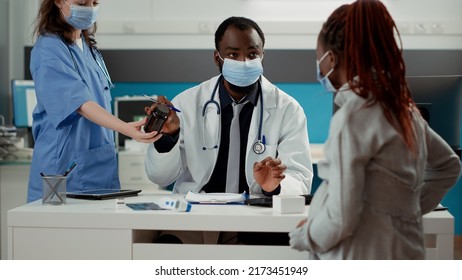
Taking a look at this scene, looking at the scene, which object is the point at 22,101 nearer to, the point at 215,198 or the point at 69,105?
the point at 69,105

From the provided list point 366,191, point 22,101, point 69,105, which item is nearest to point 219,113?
point 69,105

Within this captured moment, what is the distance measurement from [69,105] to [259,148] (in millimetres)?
609

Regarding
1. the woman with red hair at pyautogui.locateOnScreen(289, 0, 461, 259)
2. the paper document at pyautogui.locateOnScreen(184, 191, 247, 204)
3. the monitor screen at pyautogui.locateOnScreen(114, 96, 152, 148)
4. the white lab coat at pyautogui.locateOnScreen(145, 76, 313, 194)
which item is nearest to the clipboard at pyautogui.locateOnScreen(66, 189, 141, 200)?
the white lab coat at pyautogui.locateOnScreen(145, 76, 313, 194)

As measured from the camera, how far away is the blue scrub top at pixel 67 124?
87.0 inches

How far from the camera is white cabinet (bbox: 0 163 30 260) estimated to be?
3.69 m

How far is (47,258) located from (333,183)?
2.79ft

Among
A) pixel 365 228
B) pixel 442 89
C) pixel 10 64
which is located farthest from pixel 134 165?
pixel 365 228

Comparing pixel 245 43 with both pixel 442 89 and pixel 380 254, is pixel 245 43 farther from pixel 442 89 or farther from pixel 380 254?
pixel 380 254

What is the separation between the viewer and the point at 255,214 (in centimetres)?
175

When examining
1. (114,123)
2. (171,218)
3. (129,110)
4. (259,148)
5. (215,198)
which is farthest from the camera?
(129,110)

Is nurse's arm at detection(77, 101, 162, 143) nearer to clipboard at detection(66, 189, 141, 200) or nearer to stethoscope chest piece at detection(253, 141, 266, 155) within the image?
clipboard at detection(66, 189, 141, 200)

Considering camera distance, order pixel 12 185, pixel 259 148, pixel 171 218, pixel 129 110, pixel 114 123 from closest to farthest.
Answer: pixel 171 218, pixel 114 123, pixel 259 148, pixel 12 185, pixel 129 110

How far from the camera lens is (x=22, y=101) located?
420 centimetres

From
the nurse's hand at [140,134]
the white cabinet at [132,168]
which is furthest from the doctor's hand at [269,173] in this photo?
the white cabinet at [132,168]
